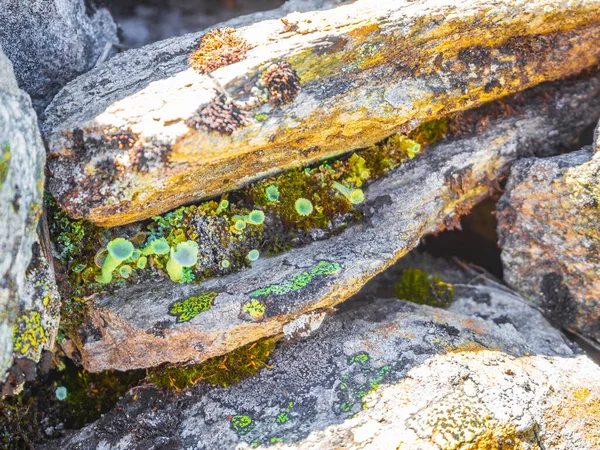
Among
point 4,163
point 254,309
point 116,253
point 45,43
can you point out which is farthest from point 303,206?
point 45,43

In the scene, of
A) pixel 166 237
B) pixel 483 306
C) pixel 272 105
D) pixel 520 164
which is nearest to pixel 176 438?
pixel 166 237

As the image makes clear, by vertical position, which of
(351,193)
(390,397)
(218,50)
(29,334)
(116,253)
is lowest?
(390,397)

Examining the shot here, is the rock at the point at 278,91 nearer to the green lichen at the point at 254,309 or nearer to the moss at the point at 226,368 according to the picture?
the green lichen at the point at 254,309

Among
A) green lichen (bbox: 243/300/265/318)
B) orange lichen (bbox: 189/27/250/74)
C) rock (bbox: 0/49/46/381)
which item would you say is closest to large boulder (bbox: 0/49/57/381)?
rock (bbox: 0/49/46/381)

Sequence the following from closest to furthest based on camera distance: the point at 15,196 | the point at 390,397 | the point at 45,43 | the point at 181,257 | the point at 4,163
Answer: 1. the point at 4,163
2. the point at 15,196
3. the point at 390,397
4. the point at 181,257
5. the point at 45,43

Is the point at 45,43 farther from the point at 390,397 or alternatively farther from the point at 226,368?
the point at 390,397
